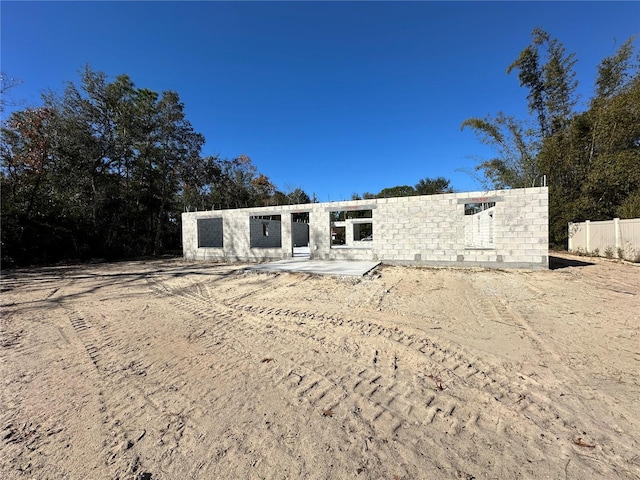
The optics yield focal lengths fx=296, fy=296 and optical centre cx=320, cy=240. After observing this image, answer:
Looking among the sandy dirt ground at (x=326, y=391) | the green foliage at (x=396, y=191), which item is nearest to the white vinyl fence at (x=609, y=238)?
the sandy dirt ground at (x=326, y=391)

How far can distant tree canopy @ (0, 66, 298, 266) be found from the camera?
12.9 meters

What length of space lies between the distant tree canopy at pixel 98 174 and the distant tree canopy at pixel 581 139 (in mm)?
20113

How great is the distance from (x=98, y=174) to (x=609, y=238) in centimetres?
2375

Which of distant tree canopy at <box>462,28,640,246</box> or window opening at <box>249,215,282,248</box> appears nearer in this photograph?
distant tree canopy at <box>462,28,640,246</box>

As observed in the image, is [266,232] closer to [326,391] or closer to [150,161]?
[150,161]

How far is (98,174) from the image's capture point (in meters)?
16.0

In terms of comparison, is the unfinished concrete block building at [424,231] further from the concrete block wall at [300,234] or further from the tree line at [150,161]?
the concrete block wall at [300,234]

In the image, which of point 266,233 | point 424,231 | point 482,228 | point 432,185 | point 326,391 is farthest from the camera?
point 432,185

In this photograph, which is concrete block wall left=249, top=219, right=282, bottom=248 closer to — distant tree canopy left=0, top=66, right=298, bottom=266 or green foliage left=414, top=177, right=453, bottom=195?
distant tree canopy left=0, top=66, right=298, bottom=266

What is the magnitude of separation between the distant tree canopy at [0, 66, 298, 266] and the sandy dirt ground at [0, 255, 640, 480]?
11.9 meters

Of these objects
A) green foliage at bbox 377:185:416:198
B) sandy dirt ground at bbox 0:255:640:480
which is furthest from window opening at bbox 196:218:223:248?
green foliage at bbox 377:185:416:198

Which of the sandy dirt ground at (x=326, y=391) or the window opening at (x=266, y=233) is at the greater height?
the window opening at (x=266, y=233)

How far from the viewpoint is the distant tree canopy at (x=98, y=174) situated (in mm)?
12898

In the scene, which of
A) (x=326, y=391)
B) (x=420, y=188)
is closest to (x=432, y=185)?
(x=420, y=188)
